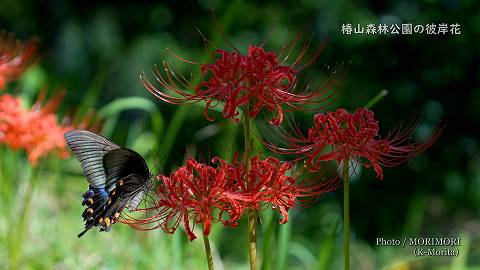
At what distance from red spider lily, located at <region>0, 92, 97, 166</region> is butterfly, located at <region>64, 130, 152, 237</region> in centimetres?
70

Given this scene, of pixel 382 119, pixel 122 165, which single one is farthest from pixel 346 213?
pixel 382 119

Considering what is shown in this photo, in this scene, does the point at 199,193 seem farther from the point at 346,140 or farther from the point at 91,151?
the point at 91,151

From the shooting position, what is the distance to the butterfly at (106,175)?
1755 millimetres

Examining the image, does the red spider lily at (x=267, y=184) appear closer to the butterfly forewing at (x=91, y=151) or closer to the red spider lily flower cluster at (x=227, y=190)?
the red spider lily flower cluster at (x=227, y=190)

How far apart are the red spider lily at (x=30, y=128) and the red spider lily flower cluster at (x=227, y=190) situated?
1177mm

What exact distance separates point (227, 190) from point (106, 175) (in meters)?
0.57

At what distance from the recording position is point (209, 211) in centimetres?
140

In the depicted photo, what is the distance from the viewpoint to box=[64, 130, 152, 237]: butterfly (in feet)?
5.76

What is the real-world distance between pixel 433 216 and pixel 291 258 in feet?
4.93

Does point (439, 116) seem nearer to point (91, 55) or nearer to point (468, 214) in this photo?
point (468, 214)

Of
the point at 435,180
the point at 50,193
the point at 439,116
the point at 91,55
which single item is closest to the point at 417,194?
the point at 435,180

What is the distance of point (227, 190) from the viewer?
1.35m

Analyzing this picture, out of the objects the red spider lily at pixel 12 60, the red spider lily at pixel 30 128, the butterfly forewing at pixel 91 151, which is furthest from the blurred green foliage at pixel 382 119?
the butterfly forewing at pixel 91 151

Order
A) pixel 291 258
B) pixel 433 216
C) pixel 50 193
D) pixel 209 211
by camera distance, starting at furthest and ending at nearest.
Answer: pixel 433 216, pixel 291 258, pixel 50 193, pixel 209 211
